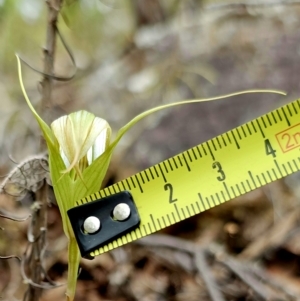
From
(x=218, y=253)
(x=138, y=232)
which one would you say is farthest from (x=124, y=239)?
(x=218, y=253)

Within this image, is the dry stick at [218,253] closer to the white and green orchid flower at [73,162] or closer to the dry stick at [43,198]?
the dry stick at [43,198]

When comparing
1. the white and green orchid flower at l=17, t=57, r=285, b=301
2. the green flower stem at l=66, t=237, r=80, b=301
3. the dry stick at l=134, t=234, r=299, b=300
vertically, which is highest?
the white and green orchid flower at l=17, t=57, r=285, b=301

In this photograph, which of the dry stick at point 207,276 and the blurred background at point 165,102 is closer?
the dry stick at point 207,276

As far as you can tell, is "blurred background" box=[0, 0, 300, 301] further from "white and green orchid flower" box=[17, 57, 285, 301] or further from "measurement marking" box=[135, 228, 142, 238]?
A: "measurement marking" box=[135, 228, 142, 238]

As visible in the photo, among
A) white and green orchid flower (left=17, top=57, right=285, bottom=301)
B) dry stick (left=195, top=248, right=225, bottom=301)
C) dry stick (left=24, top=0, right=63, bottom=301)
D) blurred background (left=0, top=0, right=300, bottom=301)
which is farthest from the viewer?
blurred background (left=0, top=0, right=300, bottom=301)

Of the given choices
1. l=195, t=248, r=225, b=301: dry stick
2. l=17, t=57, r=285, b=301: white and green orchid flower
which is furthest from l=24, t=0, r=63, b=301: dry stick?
l=195, t=248, r=225, b=301: dry stick

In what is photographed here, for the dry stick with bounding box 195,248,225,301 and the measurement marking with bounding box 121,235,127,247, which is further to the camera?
the dry stick with bounding box 195,248,225,301

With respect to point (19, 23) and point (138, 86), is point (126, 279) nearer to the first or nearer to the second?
point (138, 86)

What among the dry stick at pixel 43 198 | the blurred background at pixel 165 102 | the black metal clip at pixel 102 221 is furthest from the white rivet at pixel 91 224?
the blurred background at pixel 165 102
